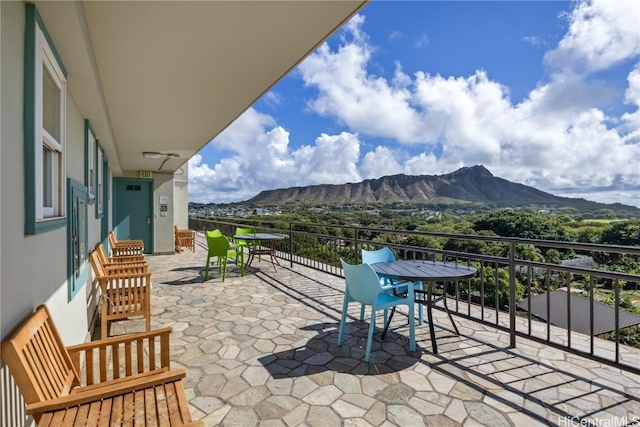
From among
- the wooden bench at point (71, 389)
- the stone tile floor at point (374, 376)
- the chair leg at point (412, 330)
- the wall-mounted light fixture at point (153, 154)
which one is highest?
the wall-mounted light fixture at point (153, 154)

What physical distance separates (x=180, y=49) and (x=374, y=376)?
295 centimetres

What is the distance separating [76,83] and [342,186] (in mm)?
20555

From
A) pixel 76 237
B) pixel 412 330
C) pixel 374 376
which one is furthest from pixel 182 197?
pixel 374 376

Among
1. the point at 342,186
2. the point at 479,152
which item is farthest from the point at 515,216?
the point at 479,152

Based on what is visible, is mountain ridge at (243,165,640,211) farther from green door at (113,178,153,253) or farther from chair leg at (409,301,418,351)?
chair leg at (409,301,418,351)

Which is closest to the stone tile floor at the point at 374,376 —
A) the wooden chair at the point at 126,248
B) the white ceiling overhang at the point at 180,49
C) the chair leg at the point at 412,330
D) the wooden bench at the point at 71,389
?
the chair leg at the point at 412,330

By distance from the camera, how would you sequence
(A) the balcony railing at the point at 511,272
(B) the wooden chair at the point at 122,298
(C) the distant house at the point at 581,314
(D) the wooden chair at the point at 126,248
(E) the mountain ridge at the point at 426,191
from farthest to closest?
1. (E) the mountain ridge at the point at 426,191
2. (D) the wooden chair at the point at 126,248
3. (C) the distant house at the point at 581,314
4. (B) the wooden chair at the point at 122,298
5. (A) the balcony railing at the point at 511,272

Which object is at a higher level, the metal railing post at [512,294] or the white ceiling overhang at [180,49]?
the white ceiling overhang at [180,49]

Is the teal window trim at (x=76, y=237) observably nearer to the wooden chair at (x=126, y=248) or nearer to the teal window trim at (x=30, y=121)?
the teal window trim at (x=30, y=121)

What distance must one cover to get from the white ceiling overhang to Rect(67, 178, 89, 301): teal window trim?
937mm

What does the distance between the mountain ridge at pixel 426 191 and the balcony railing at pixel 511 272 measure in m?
9.74

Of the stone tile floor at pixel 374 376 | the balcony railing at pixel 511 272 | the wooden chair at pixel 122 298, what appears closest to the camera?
the stone tile floor at pixel 374 376

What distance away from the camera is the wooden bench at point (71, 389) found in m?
1.29

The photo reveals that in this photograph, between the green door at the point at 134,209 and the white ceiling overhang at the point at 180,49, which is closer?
the white ceiling overhang at the point at 180,49
